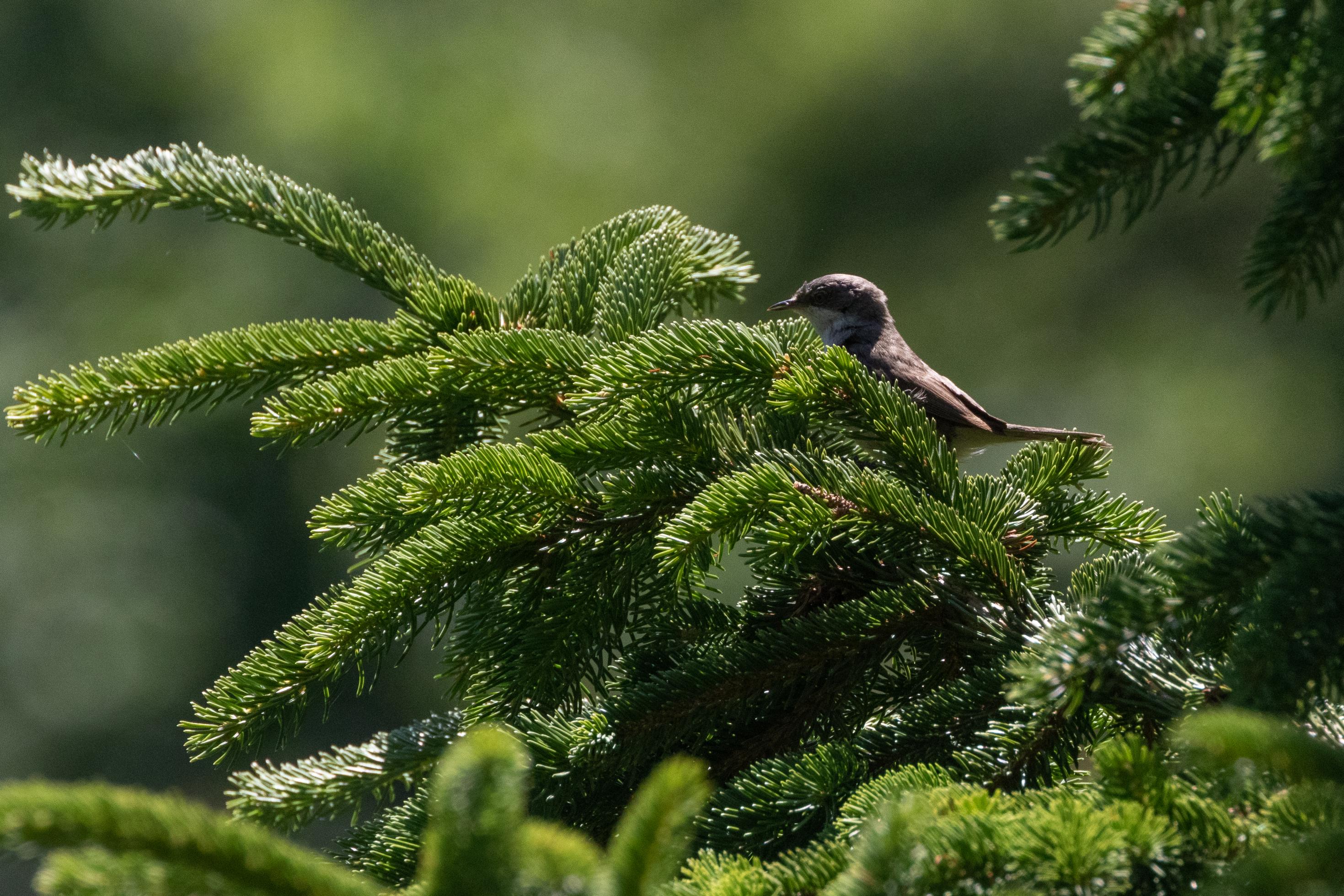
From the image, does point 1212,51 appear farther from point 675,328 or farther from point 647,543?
point 647,543

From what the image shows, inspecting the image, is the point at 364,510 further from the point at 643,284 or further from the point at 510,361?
the point at 643,284

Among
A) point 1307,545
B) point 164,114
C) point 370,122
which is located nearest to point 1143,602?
point 1307,545

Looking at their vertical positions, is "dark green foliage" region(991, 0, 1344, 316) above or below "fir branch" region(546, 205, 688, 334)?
below

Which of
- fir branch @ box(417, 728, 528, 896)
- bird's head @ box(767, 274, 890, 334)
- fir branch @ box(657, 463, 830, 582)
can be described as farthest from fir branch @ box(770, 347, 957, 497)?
bird's head @ box(767, 274, 890, 334)

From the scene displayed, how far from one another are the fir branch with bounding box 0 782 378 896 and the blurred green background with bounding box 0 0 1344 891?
9857mm

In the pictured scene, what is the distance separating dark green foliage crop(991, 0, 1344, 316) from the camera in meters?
0.90

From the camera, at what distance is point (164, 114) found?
39.1 feet

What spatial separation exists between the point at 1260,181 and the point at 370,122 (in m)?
9.65

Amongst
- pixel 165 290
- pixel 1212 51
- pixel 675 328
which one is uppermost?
pixel 165 290

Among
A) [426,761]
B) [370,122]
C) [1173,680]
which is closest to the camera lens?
[1173,680]

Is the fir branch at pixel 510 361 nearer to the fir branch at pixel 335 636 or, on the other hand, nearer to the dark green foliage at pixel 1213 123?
the fir branch at pixel 335 636

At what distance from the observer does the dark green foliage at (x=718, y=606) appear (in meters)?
0.81

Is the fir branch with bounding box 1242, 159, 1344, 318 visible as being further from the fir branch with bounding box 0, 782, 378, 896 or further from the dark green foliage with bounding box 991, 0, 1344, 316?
the fir branch with bounding box 0, 782, 378, 896

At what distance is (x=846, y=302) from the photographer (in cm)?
358
